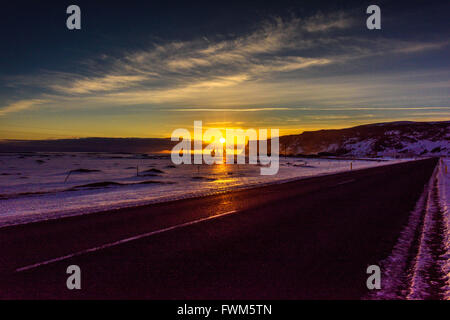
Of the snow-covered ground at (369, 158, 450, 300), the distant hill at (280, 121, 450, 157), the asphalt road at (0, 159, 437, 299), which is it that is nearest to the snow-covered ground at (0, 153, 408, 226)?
the asphalt road at (0, 159, 437, 299)

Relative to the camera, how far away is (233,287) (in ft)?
13.5

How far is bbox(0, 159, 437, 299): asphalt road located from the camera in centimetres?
408

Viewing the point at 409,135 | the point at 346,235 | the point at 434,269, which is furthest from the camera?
the point at 409,135

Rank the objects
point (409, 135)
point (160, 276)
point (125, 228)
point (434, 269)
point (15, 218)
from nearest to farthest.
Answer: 1. point (160, 276)
2. point (434, 269)
3. point (125, 228)
4. point (15, 218)
5. point (409, 135)

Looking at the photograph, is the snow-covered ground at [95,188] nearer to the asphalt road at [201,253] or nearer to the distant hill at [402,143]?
the asphalt road at [201,253]

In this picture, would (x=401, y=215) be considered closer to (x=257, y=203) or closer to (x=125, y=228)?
(x=257, y=203)

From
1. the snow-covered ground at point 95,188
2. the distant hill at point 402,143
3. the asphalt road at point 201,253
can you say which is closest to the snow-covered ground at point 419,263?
the asphalt road at point 201,253

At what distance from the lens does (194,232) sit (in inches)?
280

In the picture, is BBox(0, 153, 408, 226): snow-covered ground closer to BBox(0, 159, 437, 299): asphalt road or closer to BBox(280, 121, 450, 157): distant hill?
BBox(0, 159, 437, 299): asphalt road

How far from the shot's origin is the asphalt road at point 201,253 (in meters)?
4.08

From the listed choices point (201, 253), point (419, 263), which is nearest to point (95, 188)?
point (201, 253)

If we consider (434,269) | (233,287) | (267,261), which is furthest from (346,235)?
(233,287)

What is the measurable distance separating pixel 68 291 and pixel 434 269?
5.57m

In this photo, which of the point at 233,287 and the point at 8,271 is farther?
the point at 8,271
